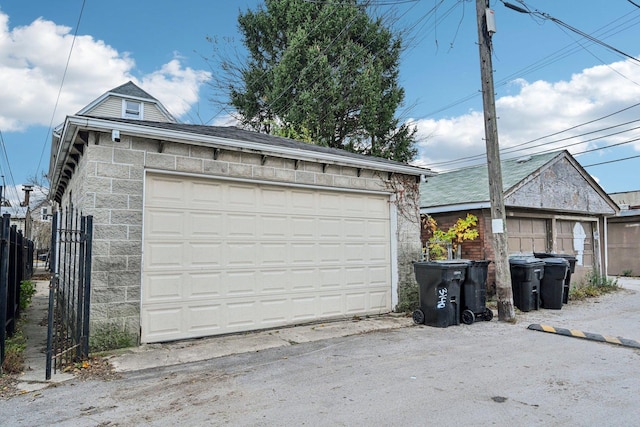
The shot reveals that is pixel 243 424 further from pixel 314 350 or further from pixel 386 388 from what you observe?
pixel 314 350

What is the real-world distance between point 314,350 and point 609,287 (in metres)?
11.6

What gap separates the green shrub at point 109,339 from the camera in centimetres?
553

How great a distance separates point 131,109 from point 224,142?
607 inches

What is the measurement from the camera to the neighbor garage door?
11.7 metres

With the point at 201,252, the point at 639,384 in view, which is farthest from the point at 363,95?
the point at 639,384

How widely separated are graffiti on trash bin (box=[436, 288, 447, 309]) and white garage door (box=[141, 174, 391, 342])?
53.4 inches

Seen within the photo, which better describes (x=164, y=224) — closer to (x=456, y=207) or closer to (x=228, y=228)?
(x=228, y=228)

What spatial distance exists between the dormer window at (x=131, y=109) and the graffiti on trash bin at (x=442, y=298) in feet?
55.7

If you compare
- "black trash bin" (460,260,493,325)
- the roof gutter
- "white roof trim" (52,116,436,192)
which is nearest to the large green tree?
the roof gutter

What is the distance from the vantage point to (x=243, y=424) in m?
3.47

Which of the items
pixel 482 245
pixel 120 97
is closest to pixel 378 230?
pixel 482 245

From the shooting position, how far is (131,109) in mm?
19672

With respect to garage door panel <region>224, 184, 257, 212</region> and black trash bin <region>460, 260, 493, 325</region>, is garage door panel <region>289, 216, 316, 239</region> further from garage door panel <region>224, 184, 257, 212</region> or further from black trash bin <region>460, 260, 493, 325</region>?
black trash bin <region>460, 260, 493, 325</region>

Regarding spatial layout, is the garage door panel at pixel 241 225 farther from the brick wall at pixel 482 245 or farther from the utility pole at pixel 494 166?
the brick wall at pixel 482 245
